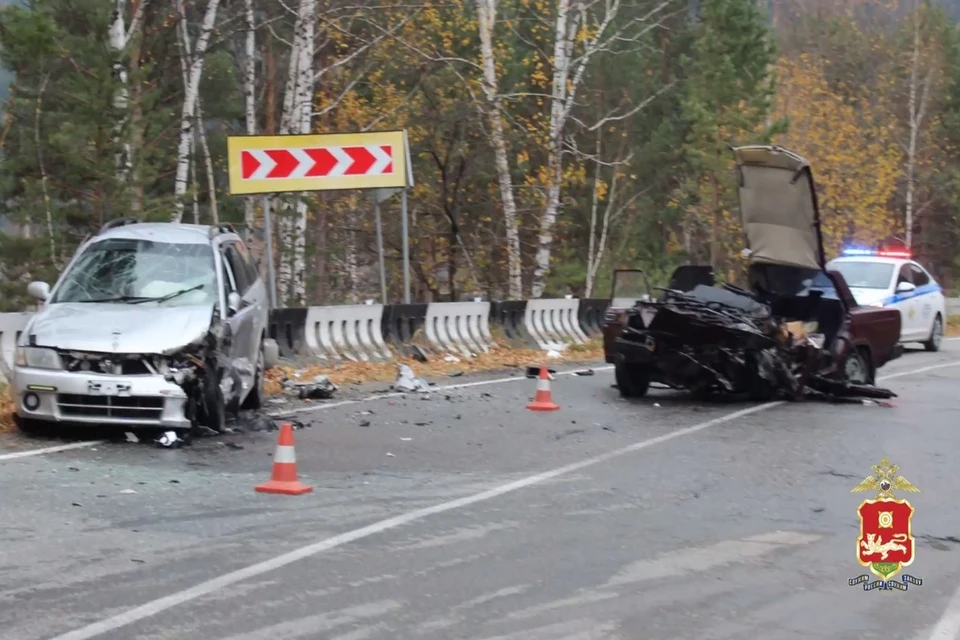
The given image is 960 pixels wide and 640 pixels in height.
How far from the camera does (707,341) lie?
13.6m

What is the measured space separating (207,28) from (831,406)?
12.7 meters

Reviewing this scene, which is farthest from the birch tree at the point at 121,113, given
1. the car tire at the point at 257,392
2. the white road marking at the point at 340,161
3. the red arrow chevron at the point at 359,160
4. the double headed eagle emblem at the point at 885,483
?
the double headed eagle emblem at the point at 885,483

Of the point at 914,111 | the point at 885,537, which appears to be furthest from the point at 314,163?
the point at 914,111

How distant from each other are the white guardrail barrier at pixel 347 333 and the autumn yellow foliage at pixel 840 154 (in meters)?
35.5

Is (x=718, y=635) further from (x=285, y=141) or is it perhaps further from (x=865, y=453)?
(x=285, y=141)

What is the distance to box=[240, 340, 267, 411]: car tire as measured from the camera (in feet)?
40.7

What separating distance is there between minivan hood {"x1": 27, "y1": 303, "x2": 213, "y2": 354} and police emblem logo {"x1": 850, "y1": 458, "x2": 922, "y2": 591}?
5389 millimetres

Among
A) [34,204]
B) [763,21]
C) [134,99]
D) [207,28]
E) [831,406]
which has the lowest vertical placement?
[831,406]

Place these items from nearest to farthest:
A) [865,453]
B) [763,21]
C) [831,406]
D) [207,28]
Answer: [865,453] < [831,406] < [207,28] < [763,21]

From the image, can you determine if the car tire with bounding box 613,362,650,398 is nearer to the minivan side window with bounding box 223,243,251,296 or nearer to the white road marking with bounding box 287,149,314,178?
the minivan side window with bounding box 223,243,251,296

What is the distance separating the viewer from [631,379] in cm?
1481

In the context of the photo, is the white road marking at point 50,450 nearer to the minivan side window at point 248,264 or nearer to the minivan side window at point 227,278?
the minivan side window at point 227,278

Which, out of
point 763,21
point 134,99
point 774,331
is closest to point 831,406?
point 774,331

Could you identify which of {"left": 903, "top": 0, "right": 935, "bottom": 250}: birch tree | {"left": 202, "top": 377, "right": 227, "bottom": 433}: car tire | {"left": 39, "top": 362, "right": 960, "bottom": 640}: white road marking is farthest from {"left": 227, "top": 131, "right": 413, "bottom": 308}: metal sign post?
{"left": 903, "top": 0, "right": 935, "bottom": 250}: birch tree
